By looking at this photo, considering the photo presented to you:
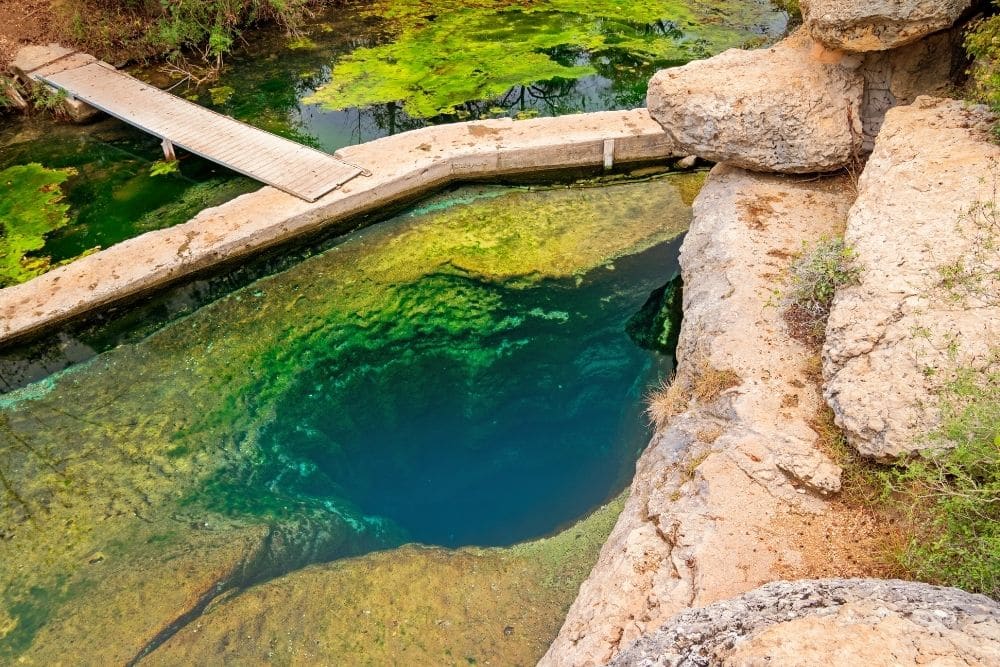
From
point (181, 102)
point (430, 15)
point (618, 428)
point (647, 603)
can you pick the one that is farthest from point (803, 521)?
point (430, 15)

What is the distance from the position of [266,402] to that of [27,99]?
7918 millimetres

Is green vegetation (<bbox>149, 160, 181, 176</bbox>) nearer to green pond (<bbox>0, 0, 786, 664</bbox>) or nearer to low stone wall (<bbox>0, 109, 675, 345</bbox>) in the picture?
green pond (<bbox>0, 0, 786, 664</bbox>)

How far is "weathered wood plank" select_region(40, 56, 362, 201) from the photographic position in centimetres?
870

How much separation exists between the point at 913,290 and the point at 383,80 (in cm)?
912

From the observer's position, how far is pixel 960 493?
3.29 m

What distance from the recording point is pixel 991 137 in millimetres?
5246

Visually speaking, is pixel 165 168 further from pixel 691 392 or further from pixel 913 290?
pixel 913 290

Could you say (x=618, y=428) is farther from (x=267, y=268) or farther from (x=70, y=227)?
(x=70, y=227)

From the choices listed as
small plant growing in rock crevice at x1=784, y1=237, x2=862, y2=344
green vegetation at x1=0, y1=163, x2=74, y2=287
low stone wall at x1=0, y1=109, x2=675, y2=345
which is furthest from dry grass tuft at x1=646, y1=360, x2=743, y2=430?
green vegetation at x1=0, y1=163, x2=74, y2=287

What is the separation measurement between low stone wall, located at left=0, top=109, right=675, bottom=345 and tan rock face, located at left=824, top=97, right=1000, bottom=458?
4.12 metres

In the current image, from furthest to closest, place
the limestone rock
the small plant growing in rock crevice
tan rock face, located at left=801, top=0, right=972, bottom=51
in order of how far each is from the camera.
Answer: the limestone rock, tan rock face, located at left=801, top=0, right=972, bottom=51, the small plant growing in rock crevice

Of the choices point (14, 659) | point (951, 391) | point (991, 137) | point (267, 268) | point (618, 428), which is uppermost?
point (991, 137)

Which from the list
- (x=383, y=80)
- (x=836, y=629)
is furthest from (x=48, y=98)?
(x=836, y=629)

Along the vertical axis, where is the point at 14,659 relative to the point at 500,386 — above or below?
below
